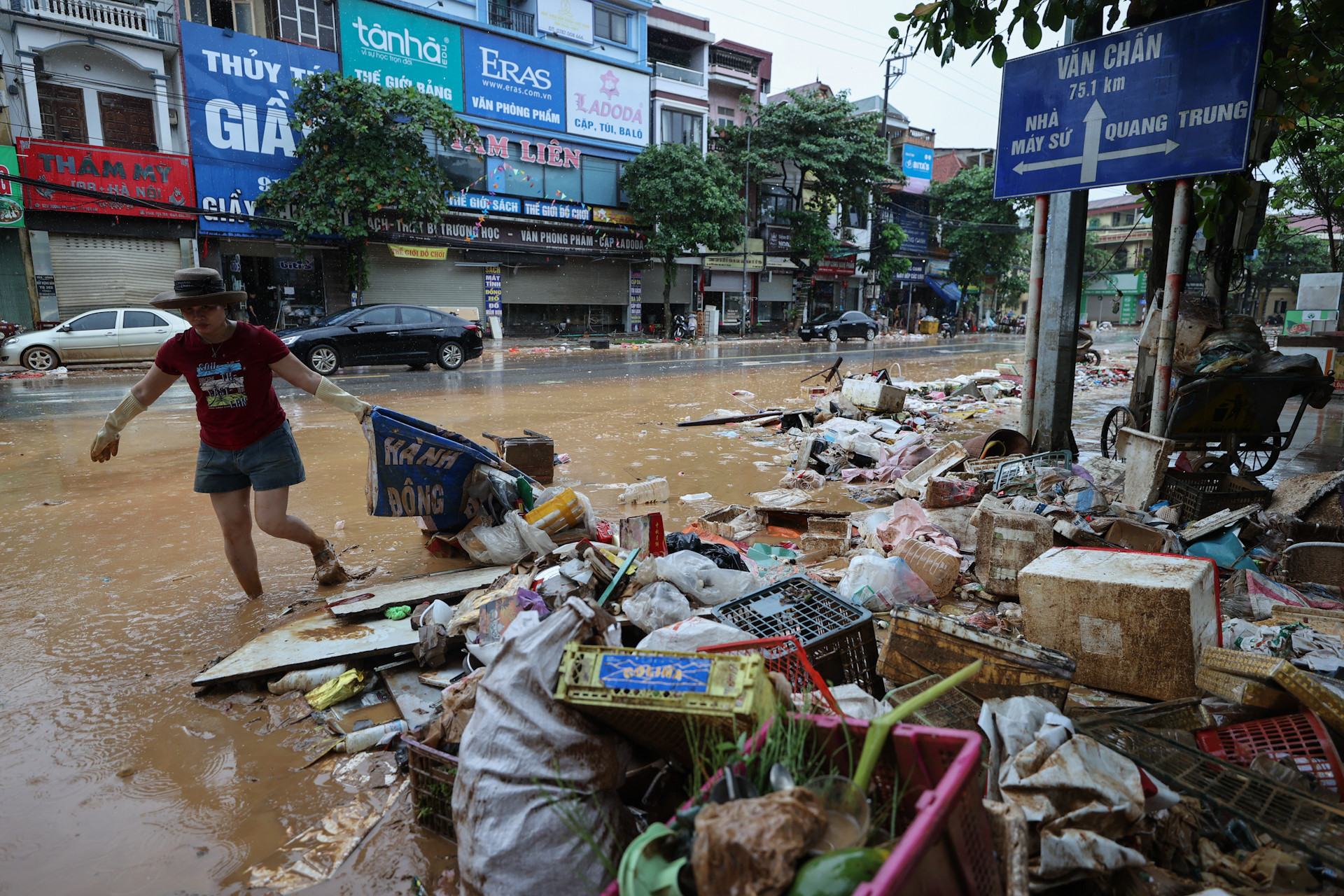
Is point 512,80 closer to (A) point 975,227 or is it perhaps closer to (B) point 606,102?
(B) point 606,102

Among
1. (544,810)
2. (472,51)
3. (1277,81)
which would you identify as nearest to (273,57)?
(472,51)

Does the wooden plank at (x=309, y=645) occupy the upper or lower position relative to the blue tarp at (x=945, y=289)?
Answer: lower

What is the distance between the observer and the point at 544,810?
5.26ft

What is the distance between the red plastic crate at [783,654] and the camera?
2.09 m

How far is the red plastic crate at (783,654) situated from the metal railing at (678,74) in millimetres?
29136

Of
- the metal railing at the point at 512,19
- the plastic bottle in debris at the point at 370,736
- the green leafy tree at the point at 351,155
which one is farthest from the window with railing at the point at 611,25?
the plastic bottle in debris at the point at 370,736

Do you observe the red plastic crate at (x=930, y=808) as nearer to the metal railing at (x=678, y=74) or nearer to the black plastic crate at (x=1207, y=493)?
the black plastic crate at (x=1207, y=493)

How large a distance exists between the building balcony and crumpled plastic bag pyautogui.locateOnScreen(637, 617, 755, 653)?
21.1 metres

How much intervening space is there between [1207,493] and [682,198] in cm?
2270

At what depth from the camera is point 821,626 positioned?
2443 mm

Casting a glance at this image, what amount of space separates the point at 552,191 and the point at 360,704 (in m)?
24.5

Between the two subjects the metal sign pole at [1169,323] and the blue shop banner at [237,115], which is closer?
the metal sign pole at [1169,323]

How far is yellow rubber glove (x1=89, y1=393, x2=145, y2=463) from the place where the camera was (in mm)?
3543

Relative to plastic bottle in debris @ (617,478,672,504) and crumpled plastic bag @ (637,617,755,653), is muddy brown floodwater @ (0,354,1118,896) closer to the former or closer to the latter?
plastic bottle in debris @ (617,478,672,504)
